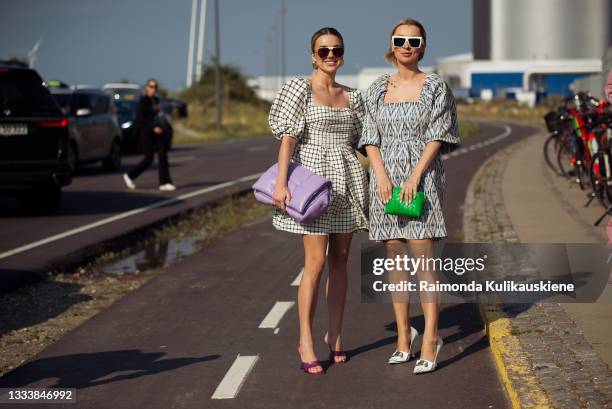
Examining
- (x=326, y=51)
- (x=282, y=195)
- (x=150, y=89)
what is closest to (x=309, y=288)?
(x=282, y=195)

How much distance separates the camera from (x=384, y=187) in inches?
251

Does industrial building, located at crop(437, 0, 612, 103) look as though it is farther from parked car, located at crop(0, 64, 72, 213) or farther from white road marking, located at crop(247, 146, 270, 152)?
parked car, located at crop(0, 64, 72, 213)

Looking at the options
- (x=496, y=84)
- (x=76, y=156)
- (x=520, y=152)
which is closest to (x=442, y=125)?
(x=76, y=156)

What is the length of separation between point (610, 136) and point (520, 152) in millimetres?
16436

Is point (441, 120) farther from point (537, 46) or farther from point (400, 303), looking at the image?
point (537, 46)

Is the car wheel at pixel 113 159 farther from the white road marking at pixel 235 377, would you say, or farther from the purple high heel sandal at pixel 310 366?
the purple high heel sandal at pixel 310 366

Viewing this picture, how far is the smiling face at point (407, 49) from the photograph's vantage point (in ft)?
20.8

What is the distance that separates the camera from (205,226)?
14516mm

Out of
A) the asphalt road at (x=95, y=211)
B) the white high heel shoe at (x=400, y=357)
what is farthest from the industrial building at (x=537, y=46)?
the white high heel shoe at (x=400, y=357)

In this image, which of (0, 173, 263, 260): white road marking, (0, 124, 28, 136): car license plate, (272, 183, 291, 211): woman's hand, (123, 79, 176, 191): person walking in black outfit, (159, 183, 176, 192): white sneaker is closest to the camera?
(272, 183, 291, 211): woman's hand

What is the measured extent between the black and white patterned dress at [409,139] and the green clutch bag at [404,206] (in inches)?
3.5

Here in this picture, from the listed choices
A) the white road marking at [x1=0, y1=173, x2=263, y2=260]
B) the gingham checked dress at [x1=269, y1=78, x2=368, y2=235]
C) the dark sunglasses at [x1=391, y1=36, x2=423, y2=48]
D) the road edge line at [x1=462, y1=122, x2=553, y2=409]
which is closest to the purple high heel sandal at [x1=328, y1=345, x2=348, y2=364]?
the gingham checked dress at [x1=269, y1=78, x2=368, y2=235]

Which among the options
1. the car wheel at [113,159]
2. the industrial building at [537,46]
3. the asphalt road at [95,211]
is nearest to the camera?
the asphalt road at [95,211]

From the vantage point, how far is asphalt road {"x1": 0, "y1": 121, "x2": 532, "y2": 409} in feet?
20.1
